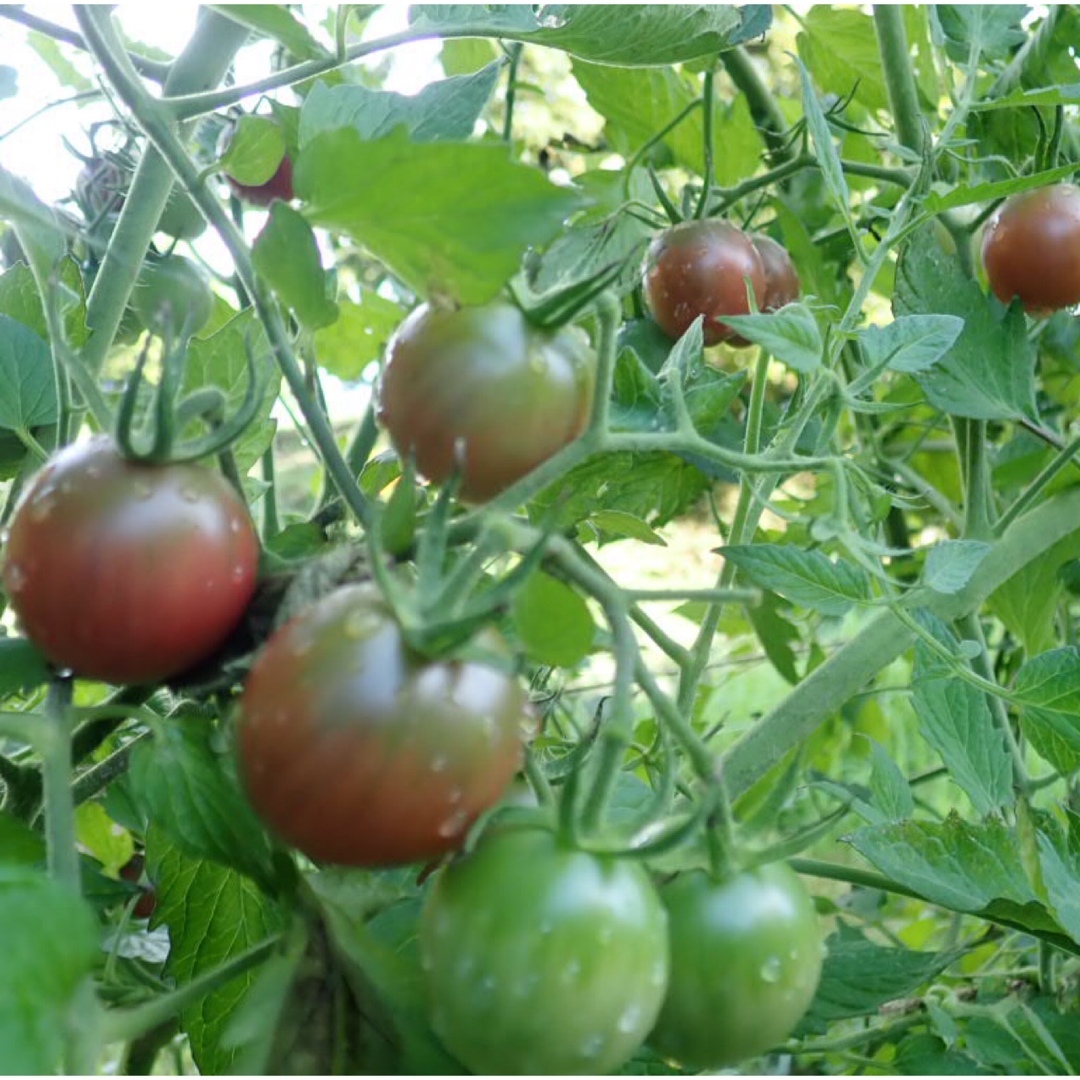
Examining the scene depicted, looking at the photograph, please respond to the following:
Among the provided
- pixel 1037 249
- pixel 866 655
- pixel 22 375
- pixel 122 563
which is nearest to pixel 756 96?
pixel 1037 249

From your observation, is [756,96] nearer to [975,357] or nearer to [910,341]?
[975,357]

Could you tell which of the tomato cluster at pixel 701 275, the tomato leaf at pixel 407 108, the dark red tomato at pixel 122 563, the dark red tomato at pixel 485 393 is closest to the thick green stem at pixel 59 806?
the dark red tomato at pixel 122 563

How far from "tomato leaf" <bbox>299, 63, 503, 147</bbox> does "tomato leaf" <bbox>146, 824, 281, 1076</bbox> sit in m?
0.27

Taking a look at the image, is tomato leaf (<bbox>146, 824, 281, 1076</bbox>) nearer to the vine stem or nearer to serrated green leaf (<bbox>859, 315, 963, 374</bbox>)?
the vine stem

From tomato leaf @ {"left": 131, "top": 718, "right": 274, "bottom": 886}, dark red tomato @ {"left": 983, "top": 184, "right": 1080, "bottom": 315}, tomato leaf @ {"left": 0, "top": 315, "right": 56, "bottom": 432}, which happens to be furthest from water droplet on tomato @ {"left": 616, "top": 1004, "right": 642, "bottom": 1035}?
dark red tomato @ {"left": 983, "top": 184, "right": 1080, "bottom": 315}

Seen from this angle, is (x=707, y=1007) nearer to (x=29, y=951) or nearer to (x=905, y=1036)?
(x=29, y=951)

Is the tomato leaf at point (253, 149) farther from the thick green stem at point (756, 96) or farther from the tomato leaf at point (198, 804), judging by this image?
the thick green stem at point (756, 96)

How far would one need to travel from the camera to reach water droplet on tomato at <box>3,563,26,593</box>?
1.05 ft

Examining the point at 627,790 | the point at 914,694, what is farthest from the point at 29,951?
the point at 914,694

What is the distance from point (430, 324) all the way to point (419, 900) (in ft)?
0.62

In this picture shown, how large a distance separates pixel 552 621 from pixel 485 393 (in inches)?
2.6

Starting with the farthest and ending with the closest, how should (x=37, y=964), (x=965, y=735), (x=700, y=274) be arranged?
(x=700, y=274) → (x=965, y=735) → (x=37, y=964)

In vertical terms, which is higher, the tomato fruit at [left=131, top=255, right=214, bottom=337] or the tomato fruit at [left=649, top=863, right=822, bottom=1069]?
the tomato fruit at [left=131, top=255, right=214, bottom=337]

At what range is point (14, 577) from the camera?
0.33 m
